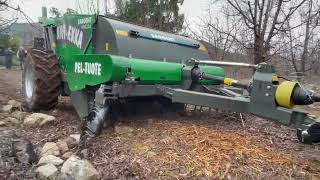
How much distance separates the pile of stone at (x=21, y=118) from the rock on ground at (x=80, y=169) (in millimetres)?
2507

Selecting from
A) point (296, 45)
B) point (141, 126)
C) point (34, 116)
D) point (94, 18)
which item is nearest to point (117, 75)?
point (141, 126)

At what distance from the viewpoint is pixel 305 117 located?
445cm

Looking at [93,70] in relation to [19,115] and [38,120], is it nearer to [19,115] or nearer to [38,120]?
[38,120]

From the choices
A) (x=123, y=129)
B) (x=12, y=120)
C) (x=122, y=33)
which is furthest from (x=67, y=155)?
(x=12, y=120)

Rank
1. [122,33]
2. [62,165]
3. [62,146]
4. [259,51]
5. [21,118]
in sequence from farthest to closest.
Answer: [259,51]
[21,118]
[122,33]
[62,146]
[62,165]

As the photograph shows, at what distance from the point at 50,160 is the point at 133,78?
5.05ft

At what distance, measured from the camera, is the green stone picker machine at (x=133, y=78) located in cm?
462

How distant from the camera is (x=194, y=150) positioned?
5043 mm

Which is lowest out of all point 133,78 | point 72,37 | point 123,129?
point 123,129

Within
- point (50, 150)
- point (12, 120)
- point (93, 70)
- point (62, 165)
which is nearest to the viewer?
point (62, 165)

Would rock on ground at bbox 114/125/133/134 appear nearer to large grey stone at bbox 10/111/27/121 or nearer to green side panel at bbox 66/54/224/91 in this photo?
green side panel at bbox 66/54/224/91

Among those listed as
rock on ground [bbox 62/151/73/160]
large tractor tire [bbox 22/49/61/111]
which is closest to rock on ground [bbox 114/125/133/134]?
rock on ground [bbox 62/151/73/160]

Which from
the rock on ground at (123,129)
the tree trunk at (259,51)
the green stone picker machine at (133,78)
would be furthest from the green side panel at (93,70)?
the tree trunk at (259,51)

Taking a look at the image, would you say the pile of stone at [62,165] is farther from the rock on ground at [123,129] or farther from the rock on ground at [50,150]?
the rock on ground at [123,129]
